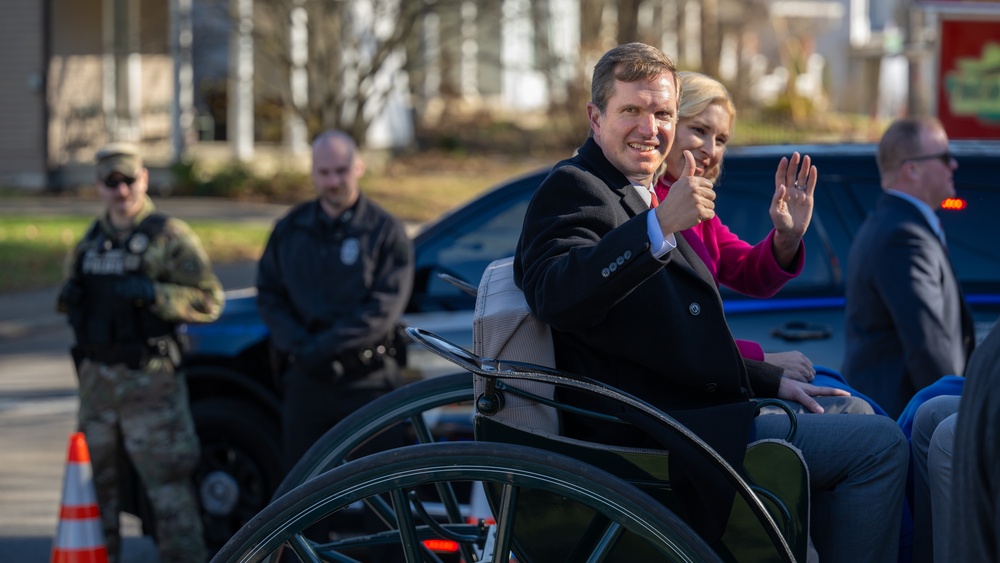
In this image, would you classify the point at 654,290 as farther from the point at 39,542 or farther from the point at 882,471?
the point at 39,542

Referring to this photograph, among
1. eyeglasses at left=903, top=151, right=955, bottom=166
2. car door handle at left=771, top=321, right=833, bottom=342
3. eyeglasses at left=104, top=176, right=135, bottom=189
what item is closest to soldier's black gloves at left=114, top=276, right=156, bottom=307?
eyeglasses at left=104, top=176, right=135, bottom=189

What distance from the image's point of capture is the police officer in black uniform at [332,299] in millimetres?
5336

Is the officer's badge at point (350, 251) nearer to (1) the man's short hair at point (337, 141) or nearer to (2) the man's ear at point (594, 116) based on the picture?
(1) the man's short hair at point (337, 141)

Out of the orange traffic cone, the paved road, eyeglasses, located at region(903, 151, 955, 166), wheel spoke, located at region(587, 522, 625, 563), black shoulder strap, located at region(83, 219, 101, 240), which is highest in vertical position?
eyeglasses, located at region(903, 151, 955, 166)

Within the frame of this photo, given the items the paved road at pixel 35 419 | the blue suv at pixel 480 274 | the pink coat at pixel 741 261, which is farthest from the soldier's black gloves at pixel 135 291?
the pink coat at pixel 741 261

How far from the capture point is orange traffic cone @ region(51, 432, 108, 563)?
4.69 meters

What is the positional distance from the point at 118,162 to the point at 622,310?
3.20m

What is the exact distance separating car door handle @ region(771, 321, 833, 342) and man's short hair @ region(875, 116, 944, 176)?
0.83 metres

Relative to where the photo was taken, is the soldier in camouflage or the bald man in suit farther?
the soldier in camouflage

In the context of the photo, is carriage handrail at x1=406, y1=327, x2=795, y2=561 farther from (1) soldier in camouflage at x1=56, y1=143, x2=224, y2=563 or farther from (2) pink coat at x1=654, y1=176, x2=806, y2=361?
(1) soldier in camouflage at x1=56, y1=143, x2=224, y2=563

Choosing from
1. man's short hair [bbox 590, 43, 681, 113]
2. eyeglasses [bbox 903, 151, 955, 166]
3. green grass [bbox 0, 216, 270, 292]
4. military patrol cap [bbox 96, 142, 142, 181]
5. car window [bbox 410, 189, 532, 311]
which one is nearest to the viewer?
man's short hair [bbox 590, 43, 681, 113]

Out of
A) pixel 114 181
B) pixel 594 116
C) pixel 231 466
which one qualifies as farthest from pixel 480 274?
pixel 594 116

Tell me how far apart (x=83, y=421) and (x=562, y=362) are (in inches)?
119

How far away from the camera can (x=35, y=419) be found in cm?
867
